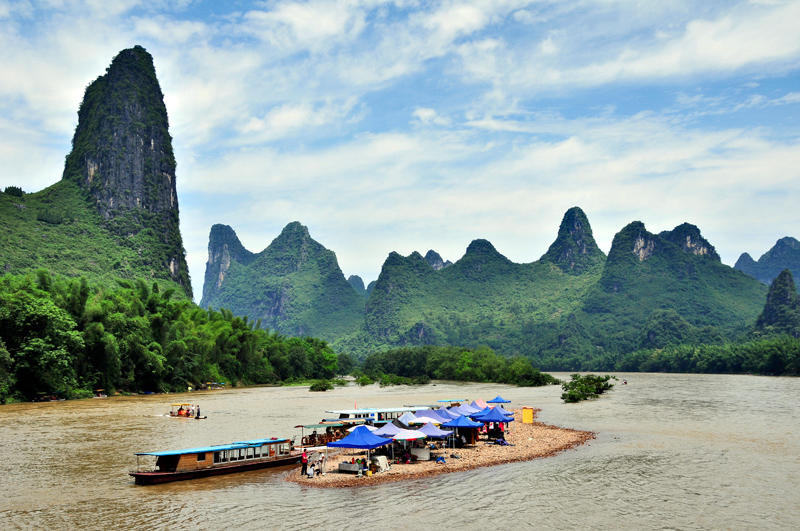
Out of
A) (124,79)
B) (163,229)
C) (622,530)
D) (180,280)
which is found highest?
(124,79)

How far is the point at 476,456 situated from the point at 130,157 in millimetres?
142523

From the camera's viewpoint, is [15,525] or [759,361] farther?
[759,361]

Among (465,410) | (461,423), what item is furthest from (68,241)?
(461,423)

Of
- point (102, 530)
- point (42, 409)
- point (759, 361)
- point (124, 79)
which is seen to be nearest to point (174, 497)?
point (102, 530)

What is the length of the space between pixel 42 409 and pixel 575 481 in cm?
4694

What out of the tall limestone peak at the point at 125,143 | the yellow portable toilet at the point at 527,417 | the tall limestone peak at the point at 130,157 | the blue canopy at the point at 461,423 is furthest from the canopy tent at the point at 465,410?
the tall limestone peak at the point at 125,143

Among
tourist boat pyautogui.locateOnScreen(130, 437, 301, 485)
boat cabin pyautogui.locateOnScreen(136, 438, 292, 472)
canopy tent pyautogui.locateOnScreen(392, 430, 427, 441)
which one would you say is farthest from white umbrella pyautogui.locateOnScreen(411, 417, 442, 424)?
boat cabin pyautogui.locateOnScreen(136, 438, 292, 472)

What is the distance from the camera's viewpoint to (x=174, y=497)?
2303 cm

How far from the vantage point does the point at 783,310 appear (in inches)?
5910

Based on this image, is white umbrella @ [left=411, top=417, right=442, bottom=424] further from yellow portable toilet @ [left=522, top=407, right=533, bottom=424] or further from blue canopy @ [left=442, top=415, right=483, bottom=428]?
yellow portable toilet @ [left=522, top=407, right=533, bottom=424]

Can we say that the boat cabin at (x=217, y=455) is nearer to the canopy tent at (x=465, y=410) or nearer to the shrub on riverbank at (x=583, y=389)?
the canopy tent at (x=465, y=410)

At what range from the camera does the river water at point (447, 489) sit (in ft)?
65.6

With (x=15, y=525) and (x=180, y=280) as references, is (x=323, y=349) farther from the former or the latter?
(x=15, y=525)

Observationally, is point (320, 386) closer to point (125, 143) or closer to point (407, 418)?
point (407, 418)
